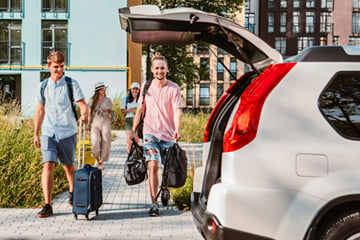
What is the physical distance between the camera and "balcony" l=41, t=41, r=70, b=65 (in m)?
35.0

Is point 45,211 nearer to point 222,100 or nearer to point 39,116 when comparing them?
point 39,116

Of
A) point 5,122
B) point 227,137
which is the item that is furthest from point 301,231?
point 5,122

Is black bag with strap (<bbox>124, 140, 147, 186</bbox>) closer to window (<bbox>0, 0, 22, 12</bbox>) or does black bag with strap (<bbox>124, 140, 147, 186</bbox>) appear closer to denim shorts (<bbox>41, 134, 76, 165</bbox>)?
denim shorts (<bbox>41, 134, 76, 165</bbox>)

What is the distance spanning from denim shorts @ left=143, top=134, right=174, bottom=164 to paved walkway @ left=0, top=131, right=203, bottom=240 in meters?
0.72

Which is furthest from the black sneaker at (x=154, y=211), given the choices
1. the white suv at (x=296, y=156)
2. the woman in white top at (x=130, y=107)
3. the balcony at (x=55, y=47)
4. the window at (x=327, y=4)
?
the window at (x=327, y=4)

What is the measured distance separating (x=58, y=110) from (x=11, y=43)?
30.9 metres

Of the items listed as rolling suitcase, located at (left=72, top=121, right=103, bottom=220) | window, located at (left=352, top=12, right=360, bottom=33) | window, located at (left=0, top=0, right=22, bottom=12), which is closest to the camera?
rolling suitcase, located at (left=72, top=121, right=103, bottom=220)

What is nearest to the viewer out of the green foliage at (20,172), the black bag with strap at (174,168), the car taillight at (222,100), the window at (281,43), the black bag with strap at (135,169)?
the car taillight at (222,100)

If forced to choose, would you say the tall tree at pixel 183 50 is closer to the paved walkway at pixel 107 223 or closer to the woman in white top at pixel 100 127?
the woman in white top at pixel 100 127

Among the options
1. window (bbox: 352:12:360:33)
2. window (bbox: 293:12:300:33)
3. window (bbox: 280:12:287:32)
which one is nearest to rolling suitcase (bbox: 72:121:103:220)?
window (bbox: 280:12:287:32)

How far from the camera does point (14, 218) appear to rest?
267 inches

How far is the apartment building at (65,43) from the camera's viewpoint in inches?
1355

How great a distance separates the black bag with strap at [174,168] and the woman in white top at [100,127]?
180 inches

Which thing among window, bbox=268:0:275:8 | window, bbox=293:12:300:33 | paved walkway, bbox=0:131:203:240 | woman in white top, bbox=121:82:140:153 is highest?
window, bbox=268:0:275:8
